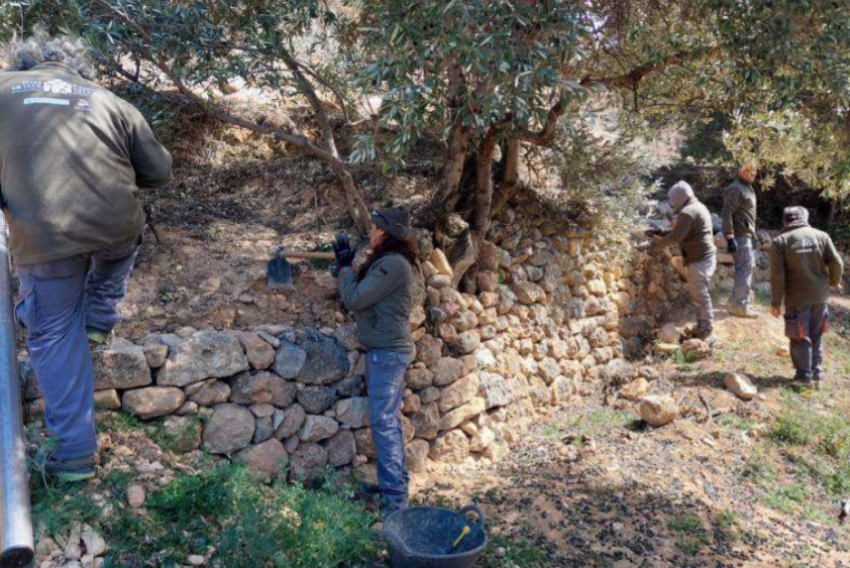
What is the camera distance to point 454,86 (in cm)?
498

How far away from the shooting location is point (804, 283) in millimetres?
6887

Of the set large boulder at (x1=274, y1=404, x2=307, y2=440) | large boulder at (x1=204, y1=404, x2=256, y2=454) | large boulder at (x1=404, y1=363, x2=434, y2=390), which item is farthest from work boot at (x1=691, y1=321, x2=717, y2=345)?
large boulder at (x1=204, y1=404, x2=256, y2=454)

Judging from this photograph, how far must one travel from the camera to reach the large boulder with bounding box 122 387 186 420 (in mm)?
3947

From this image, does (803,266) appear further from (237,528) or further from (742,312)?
(237,528)

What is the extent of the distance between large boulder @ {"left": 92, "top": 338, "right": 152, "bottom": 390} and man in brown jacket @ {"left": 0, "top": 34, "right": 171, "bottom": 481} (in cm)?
34

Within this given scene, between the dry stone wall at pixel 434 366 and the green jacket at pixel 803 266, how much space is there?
1.64 metres

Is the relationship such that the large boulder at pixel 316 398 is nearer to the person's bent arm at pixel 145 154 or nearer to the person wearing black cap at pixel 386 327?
the person wearing black cap at pixel 386 327

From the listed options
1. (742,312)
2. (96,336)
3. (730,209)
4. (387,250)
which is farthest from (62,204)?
(742,312)

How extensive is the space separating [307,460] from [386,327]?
3.63ft

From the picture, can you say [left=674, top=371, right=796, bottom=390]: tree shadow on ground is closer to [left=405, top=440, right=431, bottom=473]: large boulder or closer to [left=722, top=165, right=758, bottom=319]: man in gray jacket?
A: [left=722, top=165, right=758, bottom=319]: man in gray jacket

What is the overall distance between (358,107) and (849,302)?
297 inches

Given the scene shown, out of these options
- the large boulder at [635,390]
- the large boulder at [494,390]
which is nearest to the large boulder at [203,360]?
the large boulder at [494,390]

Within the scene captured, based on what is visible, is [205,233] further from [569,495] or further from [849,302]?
[849,302]

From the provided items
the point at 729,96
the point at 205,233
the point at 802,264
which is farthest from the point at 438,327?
the point at 802,264
